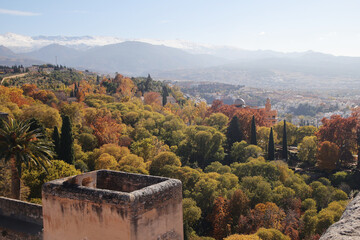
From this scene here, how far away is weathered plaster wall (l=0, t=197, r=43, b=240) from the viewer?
15.7m

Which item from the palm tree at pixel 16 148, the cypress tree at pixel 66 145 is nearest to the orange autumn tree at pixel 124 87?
the cypress tree at pixel 66 145

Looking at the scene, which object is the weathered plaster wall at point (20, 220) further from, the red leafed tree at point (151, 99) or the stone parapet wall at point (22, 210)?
the red leafed tree at point (151, 99)

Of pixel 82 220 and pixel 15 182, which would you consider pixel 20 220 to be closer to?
pixel 15 182

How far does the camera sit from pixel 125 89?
314ft

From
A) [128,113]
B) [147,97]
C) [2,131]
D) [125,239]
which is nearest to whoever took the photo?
[125,239]

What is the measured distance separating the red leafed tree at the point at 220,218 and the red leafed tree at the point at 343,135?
28137 millimetres

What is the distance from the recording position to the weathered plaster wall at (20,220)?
51.4 feet

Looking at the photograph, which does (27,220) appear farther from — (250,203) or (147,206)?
(250,203)

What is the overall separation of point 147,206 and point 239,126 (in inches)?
2163

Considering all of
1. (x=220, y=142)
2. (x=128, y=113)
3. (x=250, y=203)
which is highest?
(x=128, y=113)

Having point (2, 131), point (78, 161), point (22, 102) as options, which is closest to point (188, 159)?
point (78, 161)

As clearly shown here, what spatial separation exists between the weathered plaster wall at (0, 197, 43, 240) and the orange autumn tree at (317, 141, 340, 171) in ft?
148

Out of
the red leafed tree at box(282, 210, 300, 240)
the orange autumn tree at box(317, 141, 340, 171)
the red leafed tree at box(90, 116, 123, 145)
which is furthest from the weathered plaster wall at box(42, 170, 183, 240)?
the orange autumn tree at box(317, 141, 340, 171)

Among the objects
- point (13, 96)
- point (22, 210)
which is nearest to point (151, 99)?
point (13, 96)
